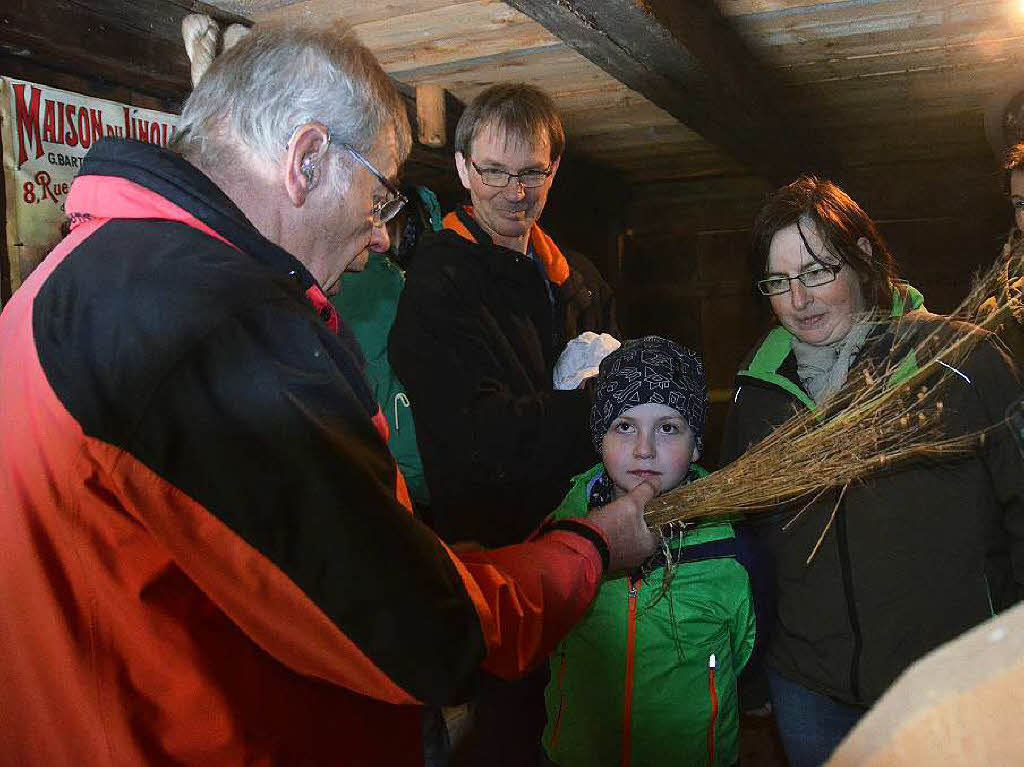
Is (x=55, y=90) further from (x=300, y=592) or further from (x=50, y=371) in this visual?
(x=300, y=592)

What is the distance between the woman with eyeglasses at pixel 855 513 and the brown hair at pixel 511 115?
0.68 meters

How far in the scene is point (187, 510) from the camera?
0.93 m

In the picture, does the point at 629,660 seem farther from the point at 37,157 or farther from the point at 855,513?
the point at 37,157

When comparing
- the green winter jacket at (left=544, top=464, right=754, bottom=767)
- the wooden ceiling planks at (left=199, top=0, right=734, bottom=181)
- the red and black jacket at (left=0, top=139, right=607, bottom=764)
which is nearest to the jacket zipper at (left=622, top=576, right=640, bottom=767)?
the green winter jacket at (left=544, top=464, right=754, bottom=767)

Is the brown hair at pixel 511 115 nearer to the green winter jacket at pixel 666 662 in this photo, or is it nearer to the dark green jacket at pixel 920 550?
the dark green jacket at pixel 920 550

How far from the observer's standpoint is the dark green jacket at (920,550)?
184cm

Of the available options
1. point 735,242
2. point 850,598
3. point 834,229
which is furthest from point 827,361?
point 735,242

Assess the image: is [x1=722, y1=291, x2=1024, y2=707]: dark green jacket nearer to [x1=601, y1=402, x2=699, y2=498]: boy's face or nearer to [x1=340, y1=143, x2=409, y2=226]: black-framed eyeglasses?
[x1=601, y1=402, x2=699, y2=498]: boy's face

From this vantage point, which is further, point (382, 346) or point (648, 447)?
point (382, 346)

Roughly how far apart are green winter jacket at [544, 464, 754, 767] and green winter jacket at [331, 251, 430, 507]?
66cm

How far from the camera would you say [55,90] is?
2.14m

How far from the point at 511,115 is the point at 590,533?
133cm

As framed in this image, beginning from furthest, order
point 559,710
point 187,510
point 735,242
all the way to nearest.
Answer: point 735,242, point 559,710, point 187,510

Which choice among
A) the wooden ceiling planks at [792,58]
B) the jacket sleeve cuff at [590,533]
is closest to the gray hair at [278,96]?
the jacket sleeve cuff at [590,533]
